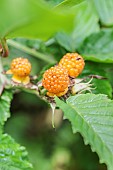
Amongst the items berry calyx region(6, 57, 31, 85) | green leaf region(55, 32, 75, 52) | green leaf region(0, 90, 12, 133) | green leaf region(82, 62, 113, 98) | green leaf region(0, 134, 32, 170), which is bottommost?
green leaf region(0, 134, 32, 170)

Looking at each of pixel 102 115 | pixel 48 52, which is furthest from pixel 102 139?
pixel 48 52

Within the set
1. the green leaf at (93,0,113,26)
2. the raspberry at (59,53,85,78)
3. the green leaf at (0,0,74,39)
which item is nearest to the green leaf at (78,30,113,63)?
the green leaf at (93,0,113,26)

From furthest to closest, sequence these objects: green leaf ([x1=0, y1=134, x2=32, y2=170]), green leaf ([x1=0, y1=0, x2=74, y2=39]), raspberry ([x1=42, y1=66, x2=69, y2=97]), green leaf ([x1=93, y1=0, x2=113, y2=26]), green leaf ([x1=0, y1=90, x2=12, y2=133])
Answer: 1. green leaf ([x1=93, y1=0, x2=113, y2=26])
2. green leaf ([x1=0, y1=90, x2=12, y2=133])
3. green leaf ([x1=0, y1=134, x2=32, y2=170])
4. raspberry ([x1=42, y1=66, x2=69, y2=97])
5. green leaf ([x1=0, y1=0, x2=74, y2=39])

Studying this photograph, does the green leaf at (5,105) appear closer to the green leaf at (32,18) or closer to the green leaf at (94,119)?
the green leaf at (94,119)

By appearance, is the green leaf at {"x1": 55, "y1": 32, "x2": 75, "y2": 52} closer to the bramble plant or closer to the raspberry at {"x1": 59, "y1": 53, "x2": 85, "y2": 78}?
the bramble plant

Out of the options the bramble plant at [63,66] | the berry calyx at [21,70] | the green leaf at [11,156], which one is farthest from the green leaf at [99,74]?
the green leaf at [11,156]

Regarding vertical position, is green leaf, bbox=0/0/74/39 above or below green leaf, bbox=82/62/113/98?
above

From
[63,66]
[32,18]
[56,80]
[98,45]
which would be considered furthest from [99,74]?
[32,18]
